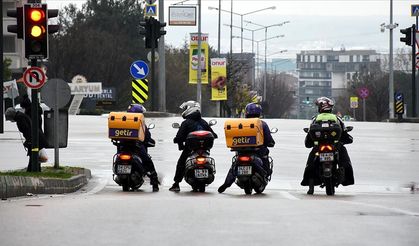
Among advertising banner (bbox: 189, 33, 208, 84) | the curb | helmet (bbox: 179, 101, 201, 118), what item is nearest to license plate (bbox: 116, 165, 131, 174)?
the curb

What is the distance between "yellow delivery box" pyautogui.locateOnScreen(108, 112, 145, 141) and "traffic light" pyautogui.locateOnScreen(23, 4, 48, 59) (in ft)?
6.19

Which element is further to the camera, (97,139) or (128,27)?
(128,27)

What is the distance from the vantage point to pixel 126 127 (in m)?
19.6

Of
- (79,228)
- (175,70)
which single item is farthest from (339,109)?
(79,228)

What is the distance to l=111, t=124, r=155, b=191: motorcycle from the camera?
19.7 meters

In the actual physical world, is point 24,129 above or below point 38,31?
below

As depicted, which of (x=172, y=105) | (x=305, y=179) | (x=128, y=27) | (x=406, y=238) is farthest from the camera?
(x=128, y=27)

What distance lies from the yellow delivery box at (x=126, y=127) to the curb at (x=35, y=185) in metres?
1.13

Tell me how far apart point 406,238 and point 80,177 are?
996 centimetres

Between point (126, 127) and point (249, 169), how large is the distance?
7.31ft

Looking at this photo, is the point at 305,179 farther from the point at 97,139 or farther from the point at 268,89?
the point at 268,89

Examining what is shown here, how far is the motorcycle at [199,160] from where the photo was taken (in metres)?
19.5

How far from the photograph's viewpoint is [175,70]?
378 feet

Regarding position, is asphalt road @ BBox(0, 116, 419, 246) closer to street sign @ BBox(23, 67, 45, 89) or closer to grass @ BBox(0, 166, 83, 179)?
grass @ BBox(0, 166, 83, 179)
